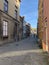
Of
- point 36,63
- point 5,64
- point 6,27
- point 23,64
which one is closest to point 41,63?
point 36,63

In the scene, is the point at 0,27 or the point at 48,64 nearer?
the point at 48,64

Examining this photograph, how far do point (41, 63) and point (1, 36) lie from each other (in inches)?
494

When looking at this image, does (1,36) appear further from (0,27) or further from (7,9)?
(7,9)

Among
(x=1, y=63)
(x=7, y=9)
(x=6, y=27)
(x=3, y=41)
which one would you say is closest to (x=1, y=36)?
(x=3, y=41)

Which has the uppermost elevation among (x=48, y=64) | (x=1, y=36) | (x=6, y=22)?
(x=6, y=22)

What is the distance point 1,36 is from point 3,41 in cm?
109

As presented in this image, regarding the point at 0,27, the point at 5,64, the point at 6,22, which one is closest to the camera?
the point at 5,64

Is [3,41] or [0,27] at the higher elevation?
[0,27]

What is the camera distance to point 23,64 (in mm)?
8719

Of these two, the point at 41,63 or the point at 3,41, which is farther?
the point at 3,41

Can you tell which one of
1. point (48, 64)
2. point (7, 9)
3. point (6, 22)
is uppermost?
point (7, 9)

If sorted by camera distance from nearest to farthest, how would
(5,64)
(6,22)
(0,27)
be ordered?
(5,64), (0,27), (6,22)

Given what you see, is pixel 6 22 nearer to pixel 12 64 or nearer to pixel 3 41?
pixel 3 41

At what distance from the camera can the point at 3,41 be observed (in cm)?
2188
